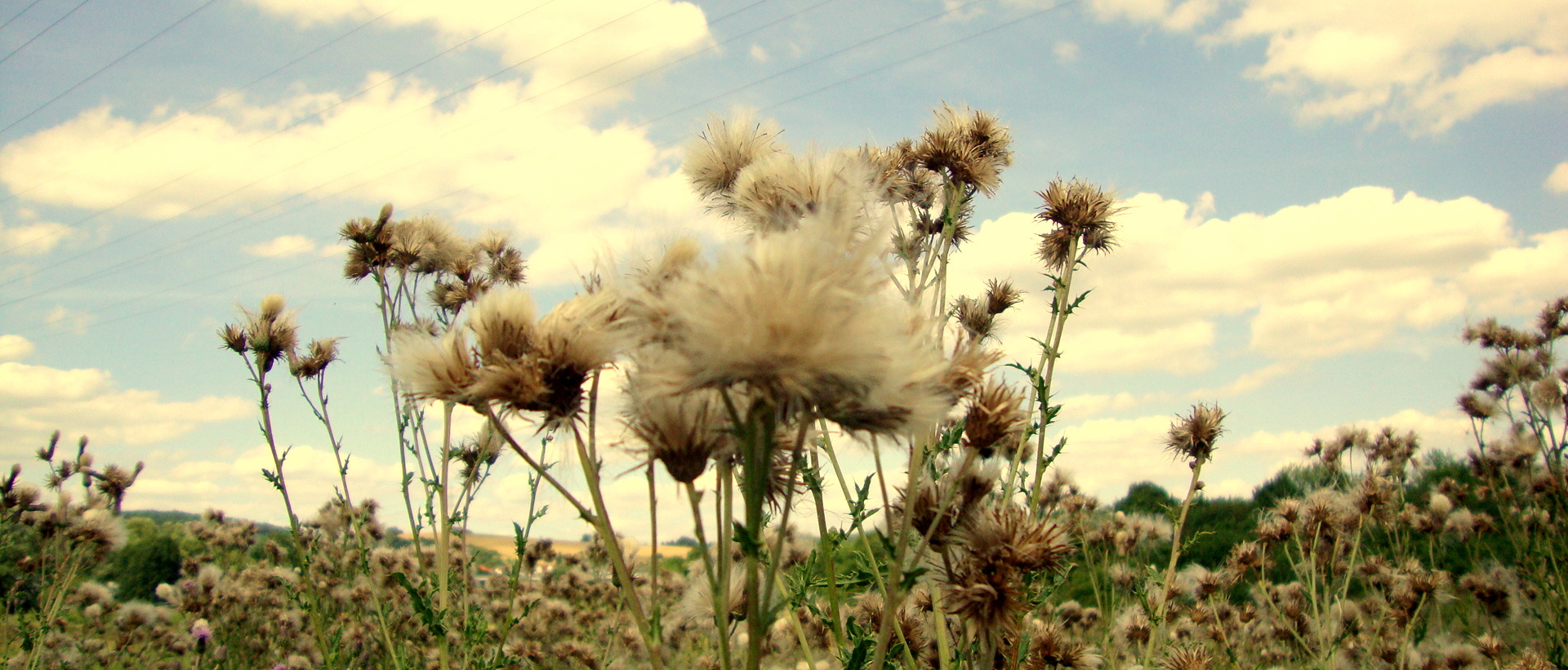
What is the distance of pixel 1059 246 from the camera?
4.73 meters

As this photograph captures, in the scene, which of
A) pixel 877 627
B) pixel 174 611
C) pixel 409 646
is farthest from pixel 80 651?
pixel 877 627

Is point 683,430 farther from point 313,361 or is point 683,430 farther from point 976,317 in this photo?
point 313,361

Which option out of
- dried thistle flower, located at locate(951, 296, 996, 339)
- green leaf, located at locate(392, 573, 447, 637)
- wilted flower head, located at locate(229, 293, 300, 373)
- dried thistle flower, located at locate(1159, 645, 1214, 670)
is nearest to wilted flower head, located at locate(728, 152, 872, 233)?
green leaf, located at locate(392, 573, 447, 637)

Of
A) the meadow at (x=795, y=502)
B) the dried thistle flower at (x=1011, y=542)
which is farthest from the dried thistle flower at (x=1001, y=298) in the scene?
the dried thistle flower at (x=1011, y=542)

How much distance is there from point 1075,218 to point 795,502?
9.20 feet

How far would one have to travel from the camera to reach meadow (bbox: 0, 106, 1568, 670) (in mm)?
1535

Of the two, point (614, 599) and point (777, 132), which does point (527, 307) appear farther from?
point (614, 599)

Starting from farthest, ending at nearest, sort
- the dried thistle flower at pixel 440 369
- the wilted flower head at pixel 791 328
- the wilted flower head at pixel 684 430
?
1. the dried thistle flower at pixel 440 369
2. the wilted flower head at pixel 684 430
3. the wilted flower head at pixel 791 328

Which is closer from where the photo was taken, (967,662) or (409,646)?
(967,662)

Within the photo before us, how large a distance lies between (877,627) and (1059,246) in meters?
2.40

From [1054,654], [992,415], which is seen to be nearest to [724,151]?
[992,415]

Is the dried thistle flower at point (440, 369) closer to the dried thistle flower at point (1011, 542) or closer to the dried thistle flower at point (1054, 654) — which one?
the dried thistle flower at point (1011, 542)

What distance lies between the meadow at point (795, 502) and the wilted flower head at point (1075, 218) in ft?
0.07

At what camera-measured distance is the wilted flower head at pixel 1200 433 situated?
4.28m
